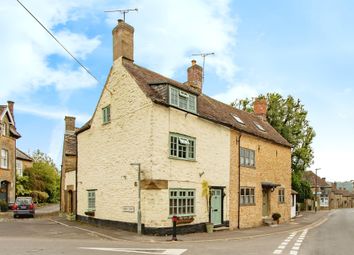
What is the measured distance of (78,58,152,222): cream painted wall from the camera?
69.7 ft

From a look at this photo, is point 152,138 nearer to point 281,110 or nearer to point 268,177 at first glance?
point 268,177

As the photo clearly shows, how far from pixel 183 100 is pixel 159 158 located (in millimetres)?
3878

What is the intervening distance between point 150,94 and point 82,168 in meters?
9.33

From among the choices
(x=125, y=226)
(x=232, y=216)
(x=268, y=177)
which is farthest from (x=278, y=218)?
(x=125, y=226)

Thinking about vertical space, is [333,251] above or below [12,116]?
below

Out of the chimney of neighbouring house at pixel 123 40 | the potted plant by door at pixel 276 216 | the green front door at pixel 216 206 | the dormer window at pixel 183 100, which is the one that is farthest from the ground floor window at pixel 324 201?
the chimney of neighbouring house at pixel 123 40

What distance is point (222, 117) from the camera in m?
27.1

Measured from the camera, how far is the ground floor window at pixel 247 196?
27578 millimetres

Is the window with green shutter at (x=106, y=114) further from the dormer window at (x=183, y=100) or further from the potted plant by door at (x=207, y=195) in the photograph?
the potted plant by door at (x=207, y=195)

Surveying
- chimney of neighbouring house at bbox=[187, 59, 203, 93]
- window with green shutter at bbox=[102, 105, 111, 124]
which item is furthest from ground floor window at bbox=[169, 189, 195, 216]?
chimney of neighbouring house at bbox=[187, 59, 203, 93]

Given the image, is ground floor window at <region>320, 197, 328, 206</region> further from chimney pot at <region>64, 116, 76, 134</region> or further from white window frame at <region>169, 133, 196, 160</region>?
white window frame at <region>169, 133, 196, 160</region>

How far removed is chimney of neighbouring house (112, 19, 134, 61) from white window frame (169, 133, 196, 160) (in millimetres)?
6001

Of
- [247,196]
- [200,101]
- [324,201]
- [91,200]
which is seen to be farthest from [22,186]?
[324,201]

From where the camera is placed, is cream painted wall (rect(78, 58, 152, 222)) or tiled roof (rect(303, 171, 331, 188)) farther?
tiled roof (rect(303, 171, 331, 188))
